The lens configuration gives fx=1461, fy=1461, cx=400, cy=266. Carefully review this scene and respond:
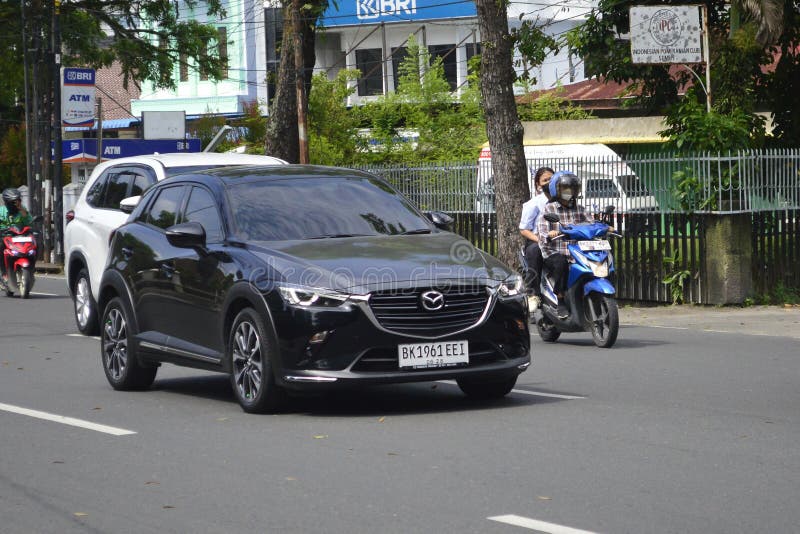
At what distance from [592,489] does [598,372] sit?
5.23 meters

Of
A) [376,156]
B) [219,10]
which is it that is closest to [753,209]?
[376,156]

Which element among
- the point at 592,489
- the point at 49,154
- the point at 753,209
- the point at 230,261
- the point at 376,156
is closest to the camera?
the point at 592,489

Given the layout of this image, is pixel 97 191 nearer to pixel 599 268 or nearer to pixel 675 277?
pixel 599 268

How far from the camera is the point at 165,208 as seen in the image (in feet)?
38.3

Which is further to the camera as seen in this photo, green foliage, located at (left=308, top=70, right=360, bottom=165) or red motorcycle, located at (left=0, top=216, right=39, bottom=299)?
green foliage, located at (left=308, top=70, right=360, bottom=165)

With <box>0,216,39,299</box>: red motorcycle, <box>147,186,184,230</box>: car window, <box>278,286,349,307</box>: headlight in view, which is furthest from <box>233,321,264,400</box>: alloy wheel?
<box>0,216,39,299</box>: red motorcycle

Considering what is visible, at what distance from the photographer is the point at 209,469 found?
7953mm

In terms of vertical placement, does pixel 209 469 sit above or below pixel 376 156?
below

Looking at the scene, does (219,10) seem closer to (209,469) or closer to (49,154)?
(49,154)

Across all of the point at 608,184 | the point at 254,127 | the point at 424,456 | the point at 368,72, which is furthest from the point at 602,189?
the point at 368,72

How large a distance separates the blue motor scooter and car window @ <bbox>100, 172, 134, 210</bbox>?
5351mm

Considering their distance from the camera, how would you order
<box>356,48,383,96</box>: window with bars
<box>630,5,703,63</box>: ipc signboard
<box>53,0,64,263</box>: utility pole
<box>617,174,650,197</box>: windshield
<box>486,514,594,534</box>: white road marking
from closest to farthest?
<box>486,514,594,534</box>: white road marking → <box>617,174,650,197</box>: windshield → <box>630,5,703,63</box>: ipc signboard → <box>53,0,64,263</box>: utility pole → <box>356,48,383,96</box>: window with bars

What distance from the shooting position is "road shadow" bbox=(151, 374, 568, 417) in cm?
1009

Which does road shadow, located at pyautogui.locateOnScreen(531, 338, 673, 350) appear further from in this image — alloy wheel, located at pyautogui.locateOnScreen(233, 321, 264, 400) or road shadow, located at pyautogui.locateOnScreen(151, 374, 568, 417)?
alloy wheel, located at pyautogui.locateOnScreen(233, 321, 264, 400)
